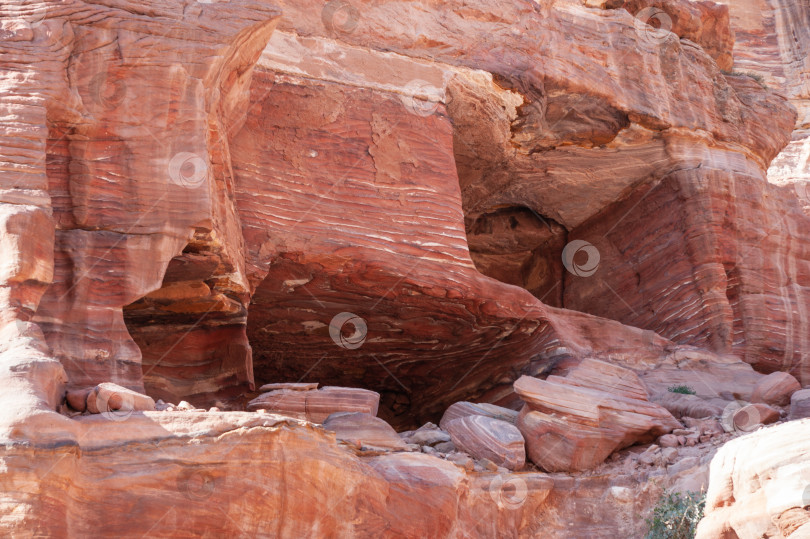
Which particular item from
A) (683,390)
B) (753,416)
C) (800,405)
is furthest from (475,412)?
(800,405)

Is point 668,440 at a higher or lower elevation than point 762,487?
lower

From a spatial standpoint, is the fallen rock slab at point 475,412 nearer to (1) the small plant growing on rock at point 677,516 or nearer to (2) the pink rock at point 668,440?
(2) the pink rock at point 668,440

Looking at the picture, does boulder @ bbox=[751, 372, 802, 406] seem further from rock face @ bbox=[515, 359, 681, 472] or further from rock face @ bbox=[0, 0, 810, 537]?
rock face @ bbox=[515, 359, 681, 472]

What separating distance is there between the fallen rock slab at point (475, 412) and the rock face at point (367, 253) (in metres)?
0.04

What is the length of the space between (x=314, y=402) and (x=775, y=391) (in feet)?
16.5

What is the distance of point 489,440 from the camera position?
8500 mm

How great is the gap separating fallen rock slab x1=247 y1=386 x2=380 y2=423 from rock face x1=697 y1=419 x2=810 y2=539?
118 inches

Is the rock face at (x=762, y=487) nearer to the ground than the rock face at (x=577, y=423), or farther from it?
farther from it

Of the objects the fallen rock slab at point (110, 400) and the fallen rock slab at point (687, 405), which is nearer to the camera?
the fallen rock slab at point (110, 400)

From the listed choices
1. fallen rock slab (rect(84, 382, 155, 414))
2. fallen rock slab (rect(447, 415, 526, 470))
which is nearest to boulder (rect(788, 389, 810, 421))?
fallen rock slab (rect(447, 415, 526, 470))

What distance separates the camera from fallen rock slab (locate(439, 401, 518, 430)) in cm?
910

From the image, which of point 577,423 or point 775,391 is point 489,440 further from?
point 775,391

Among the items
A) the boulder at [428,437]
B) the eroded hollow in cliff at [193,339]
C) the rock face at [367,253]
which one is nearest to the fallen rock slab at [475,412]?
the rock face at [367,253]

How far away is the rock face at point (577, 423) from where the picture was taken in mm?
8664
